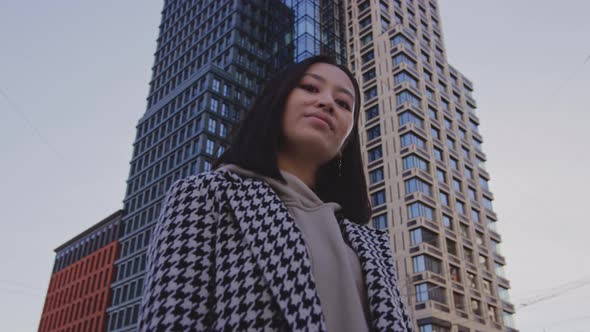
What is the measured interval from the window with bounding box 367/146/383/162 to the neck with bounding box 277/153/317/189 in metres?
43.7

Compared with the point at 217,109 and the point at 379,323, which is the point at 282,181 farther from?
the point at 217,109

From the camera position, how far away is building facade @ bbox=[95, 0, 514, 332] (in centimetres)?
4016

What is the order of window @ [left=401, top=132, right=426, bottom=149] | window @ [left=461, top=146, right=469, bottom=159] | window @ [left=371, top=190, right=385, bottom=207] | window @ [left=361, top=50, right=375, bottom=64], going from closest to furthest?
→ window @ [left=371, top=190, right=385, bottom=207]
window @ [left=401, top=132, right=426, bottom=149]
window @ [left=461, top=146, right=469, bottom=159]
window @ [left=361, top=50, right=375, bottom=64]

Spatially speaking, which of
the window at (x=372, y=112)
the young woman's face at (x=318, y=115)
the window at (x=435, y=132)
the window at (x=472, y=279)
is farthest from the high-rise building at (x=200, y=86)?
the young woman's face at (x=318, y=115)

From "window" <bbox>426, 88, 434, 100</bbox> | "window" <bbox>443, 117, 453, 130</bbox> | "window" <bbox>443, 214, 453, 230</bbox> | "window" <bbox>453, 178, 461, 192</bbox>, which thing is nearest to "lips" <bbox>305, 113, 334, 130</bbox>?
"window" <bbox>443, 214, 453, 230</bbox>

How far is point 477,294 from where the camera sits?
40.8 meters

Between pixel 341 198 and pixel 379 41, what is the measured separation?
51.2 metres

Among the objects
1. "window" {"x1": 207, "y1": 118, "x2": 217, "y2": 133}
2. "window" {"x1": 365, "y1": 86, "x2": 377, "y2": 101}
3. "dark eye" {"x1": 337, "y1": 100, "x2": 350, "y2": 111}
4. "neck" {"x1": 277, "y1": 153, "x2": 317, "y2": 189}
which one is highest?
"window" {"x1": 365, "y1": 86, "x2": 377, "y2": 101}

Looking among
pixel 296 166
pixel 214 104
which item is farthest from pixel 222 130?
pixel 296 166

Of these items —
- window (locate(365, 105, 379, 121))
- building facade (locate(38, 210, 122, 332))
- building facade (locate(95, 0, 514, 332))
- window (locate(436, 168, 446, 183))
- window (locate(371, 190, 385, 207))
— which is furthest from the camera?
building facade (locate(38, 210, 122, 332))

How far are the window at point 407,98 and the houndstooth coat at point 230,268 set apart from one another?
46.0 metres

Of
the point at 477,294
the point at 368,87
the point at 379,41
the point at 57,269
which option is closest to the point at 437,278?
the point at 477,294

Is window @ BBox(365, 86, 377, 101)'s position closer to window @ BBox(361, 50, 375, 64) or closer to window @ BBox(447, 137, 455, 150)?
window @ BBox(361, 50, 375, 64)

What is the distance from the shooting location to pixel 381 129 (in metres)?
46.3
